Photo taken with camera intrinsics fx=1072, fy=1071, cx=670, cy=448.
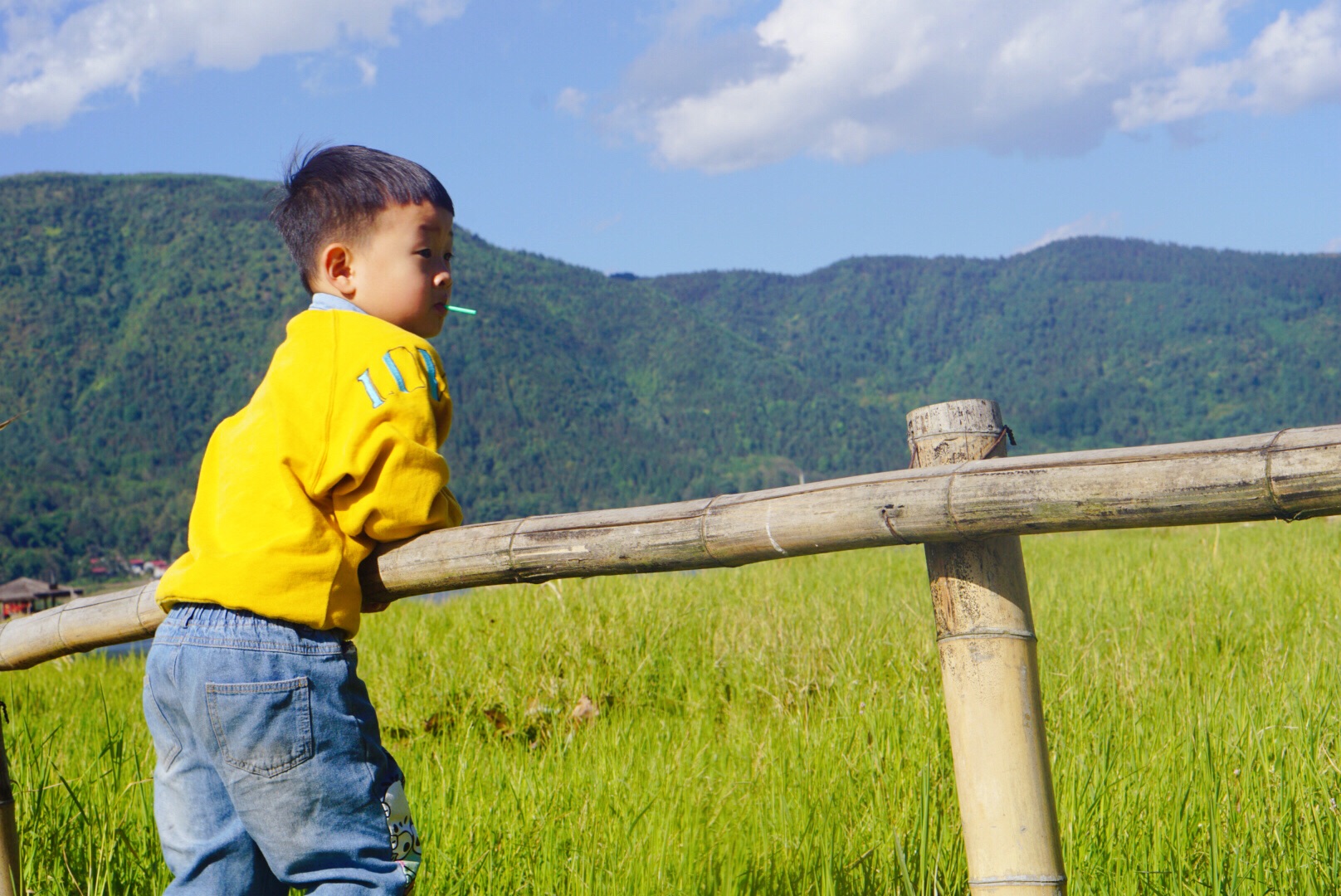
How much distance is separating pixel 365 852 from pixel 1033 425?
15928 centimetres

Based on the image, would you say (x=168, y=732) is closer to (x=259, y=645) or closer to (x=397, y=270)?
(x=259, y=645)

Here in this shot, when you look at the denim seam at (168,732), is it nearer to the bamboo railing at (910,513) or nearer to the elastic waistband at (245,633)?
the elastic waistband at (245,633)

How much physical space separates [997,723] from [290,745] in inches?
37.9

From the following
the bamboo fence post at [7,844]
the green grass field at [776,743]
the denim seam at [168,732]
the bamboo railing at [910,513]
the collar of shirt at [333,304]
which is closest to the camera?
the bamboo railing at [910,513]

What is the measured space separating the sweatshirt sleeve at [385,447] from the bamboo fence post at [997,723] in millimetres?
732

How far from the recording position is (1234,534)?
1084cm

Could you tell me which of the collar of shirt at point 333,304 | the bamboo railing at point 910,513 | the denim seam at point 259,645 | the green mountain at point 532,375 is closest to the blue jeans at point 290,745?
the denim seam at point 259,645

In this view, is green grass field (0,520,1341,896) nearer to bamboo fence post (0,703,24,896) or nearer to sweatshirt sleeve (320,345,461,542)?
bamboo fence post (0,703,24,896)

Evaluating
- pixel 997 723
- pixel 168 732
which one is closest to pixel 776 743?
pixel 997 723

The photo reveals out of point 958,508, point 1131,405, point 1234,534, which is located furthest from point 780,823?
point 1131,405

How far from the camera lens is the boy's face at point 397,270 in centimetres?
177

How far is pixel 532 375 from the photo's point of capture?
5576 inches

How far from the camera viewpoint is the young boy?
1476 mm

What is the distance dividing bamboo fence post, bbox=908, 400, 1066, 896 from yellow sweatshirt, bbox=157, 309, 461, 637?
75 cm
